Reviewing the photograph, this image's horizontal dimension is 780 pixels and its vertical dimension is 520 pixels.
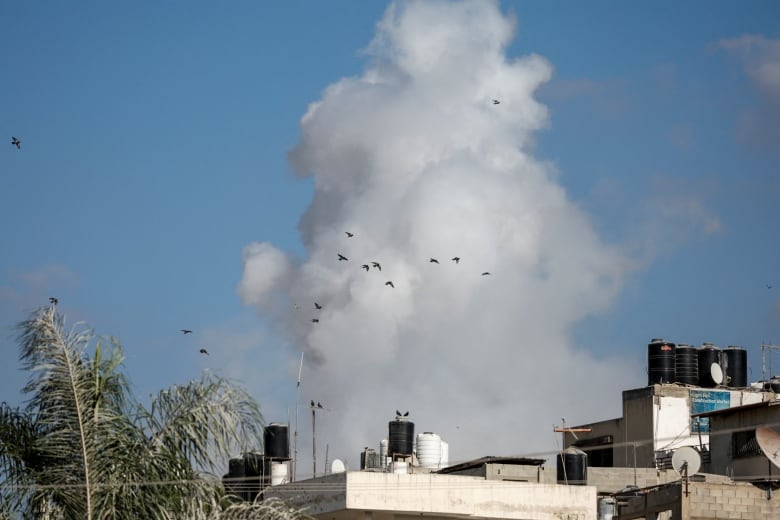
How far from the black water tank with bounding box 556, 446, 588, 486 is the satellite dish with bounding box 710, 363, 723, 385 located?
16490 millimetres

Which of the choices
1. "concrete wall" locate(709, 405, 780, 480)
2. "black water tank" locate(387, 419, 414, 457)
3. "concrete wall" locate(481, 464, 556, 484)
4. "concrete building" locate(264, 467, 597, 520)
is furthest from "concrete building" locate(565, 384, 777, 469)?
"concrete building" locate(264, 467, 597, 520)

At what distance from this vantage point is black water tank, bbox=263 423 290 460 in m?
44.9

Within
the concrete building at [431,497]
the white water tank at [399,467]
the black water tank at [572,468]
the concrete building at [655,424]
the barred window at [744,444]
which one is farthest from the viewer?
the concrete building at [655,424]

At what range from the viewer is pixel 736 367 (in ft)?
210

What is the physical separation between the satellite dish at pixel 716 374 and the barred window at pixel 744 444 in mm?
11461

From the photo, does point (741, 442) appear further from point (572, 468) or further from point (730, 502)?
point (730, 502)

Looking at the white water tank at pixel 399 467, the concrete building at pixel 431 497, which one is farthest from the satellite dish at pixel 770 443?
the white water tank at pixel 399 467

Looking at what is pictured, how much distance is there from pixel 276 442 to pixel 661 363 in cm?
2230

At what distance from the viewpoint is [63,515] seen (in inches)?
830

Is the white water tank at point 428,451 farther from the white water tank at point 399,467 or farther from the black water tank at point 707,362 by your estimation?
the black water tank at point 707,362

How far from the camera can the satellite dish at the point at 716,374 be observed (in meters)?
61.6

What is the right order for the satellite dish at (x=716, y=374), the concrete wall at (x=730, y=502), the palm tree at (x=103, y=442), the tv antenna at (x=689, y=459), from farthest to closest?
the satellite dish at (x=716, y=374)
the tv antenna at (x=689, y=459)
the concrete wall at (x=730, y=502)
the palm tree at (x=103, y=442)

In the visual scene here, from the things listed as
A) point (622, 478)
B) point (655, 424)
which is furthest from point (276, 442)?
point (655, 424)

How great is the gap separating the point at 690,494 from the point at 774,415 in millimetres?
6644
